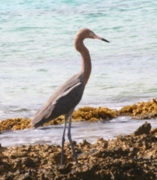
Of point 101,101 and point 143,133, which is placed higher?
point 143,133

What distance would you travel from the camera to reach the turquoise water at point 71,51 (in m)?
13.2

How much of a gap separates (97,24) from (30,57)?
5.60m

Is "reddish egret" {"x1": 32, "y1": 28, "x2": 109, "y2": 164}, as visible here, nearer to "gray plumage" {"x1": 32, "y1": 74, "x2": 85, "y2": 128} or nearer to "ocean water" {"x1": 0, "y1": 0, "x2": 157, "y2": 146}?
"gray plumage" {"x1": 32, "y1": 74, "x2": 85, "y2": 128}

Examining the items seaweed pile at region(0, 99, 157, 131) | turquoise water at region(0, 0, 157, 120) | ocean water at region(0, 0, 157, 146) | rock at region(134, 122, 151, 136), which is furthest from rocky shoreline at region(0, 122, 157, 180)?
ocean water at region(0, 0, 157, 146)

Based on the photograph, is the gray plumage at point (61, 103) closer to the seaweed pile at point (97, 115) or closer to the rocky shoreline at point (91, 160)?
the rocky shoreline at point (91, 160)

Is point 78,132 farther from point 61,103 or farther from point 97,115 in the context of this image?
point 61,103

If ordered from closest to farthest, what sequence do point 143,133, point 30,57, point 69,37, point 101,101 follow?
1. point 143,133
2. point 101,101
3. point 30,57
4. point 69,37

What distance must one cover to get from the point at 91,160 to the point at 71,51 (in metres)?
11.8

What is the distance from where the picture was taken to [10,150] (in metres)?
7.71

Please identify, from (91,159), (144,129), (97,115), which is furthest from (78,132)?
(91,159)

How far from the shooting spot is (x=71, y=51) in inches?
730

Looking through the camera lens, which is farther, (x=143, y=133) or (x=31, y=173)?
(x=143, y=133)

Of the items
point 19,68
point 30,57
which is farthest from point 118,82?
point 30,57

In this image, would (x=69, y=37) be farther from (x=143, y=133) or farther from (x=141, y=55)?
(x=143, y=133)
